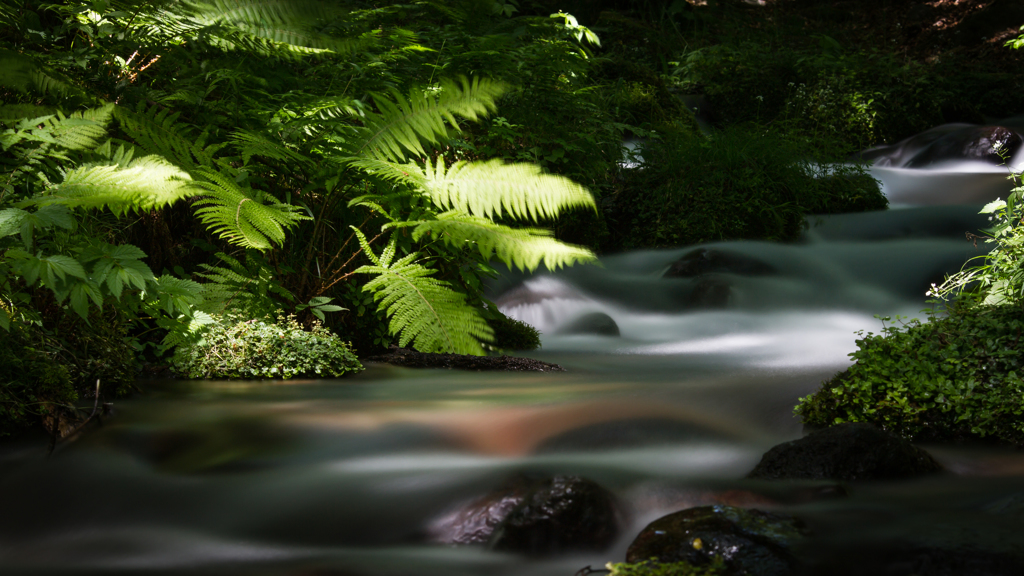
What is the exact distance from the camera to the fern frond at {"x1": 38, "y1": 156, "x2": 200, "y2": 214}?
9.02ft

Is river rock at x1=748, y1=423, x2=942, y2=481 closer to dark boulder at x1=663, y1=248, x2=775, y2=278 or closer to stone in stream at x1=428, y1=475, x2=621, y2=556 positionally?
stone in stream at x1=428, y1=475, x2=621, y2=556

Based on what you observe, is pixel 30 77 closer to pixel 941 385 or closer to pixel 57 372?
pixel 57 372

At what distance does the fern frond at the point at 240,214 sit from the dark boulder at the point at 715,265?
12.7 feet

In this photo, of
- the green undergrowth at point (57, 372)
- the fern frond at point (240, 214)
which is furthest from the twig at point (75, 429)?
the fern frond at point (240, 214)

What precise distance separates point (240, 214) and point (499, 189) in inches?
53.2

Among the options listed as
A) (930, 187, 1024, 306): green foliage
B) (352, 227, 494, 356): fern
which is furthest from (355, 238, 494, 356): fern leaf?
(930, 187, 1024, 306): green foliage

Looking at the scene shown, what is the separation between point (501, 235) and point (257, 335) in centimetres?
141

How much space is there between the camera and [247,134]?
152 inches

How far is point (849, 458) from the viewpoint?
2570mm

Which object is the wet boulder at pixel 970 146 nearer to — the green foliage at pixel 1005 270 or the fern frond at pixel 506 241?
the green foliage at pixel 1005 270

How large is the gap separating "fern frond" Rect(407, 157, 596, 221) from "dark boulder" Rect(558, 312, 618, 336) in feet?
5.88

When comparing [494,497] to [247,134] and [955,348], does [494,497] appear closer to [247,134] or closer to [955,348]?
[955,348]

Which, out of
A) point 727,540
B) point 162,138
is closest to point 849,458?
point 727,540

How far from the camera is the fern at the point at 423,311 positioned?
12.6 feet
